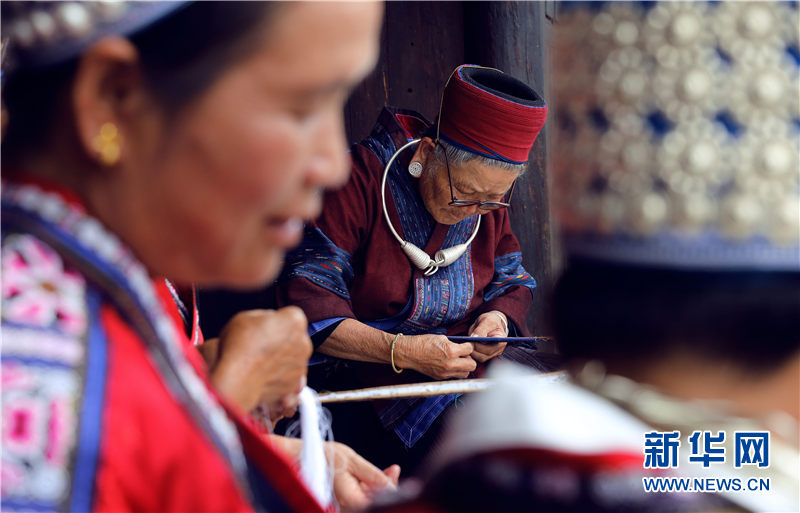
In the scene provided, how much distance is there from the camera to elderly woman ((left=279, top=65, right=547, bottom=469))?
264 cm

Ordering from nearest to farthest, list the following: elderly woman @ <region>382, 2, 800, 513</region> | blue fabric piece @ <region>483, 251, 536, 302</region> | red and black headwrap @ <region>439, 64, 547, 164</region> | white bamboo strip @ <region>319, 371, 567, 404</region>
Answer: elderly woman @ <region>382, 2, 800, 513</region> < white bamboo strip @ <region>319, 371, 567, 404</region> < red and black headwrap @ <region>439, 64, 547, 164</region> < blue fabric piece @ <region>483, 251, 536, 302</region>

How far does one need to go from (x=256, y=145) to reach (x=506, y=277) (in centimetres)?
240

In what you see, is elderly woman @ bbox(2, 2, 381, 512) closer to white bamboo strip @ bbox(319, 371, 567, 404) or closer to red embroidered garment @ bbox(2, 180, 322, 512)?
red embroidered garment @ bbox(2, 180, 322, 512)

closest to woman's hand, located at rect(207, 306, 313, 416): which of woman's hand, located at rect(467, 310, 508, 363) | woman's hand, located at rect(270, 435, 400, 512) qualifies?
woman's hand, located at rect(270, 435, 400, 512)

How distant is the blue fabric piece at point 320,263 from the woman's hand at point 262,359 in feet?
3.81

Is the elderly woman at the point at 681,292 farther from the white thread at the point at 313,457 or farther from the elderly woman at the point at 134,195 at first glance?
the white thread at the point at 313,457

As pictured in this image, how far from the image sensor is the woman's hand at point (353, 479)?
65.6 inches

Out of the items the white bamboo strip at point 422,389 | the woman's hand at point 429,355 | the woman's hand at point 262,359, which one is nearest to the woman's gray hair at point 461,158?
the woman's hand at point 429,355

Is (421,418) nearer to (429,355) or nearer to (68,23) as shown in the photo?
(429,355)

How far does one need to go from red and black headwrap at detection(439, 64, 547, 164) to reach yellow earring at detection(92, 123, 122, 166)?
6.31 ft

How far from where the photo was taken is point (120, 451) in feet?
2.56

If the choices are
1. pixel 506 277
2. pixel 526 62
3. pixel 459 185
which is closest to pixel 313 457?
pixel 459 185

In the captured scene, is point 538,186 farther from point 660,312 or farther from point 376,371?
point 660,312

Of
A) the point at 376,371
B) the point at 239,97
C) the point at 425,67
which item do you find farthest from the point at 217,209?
the point at 425,67
